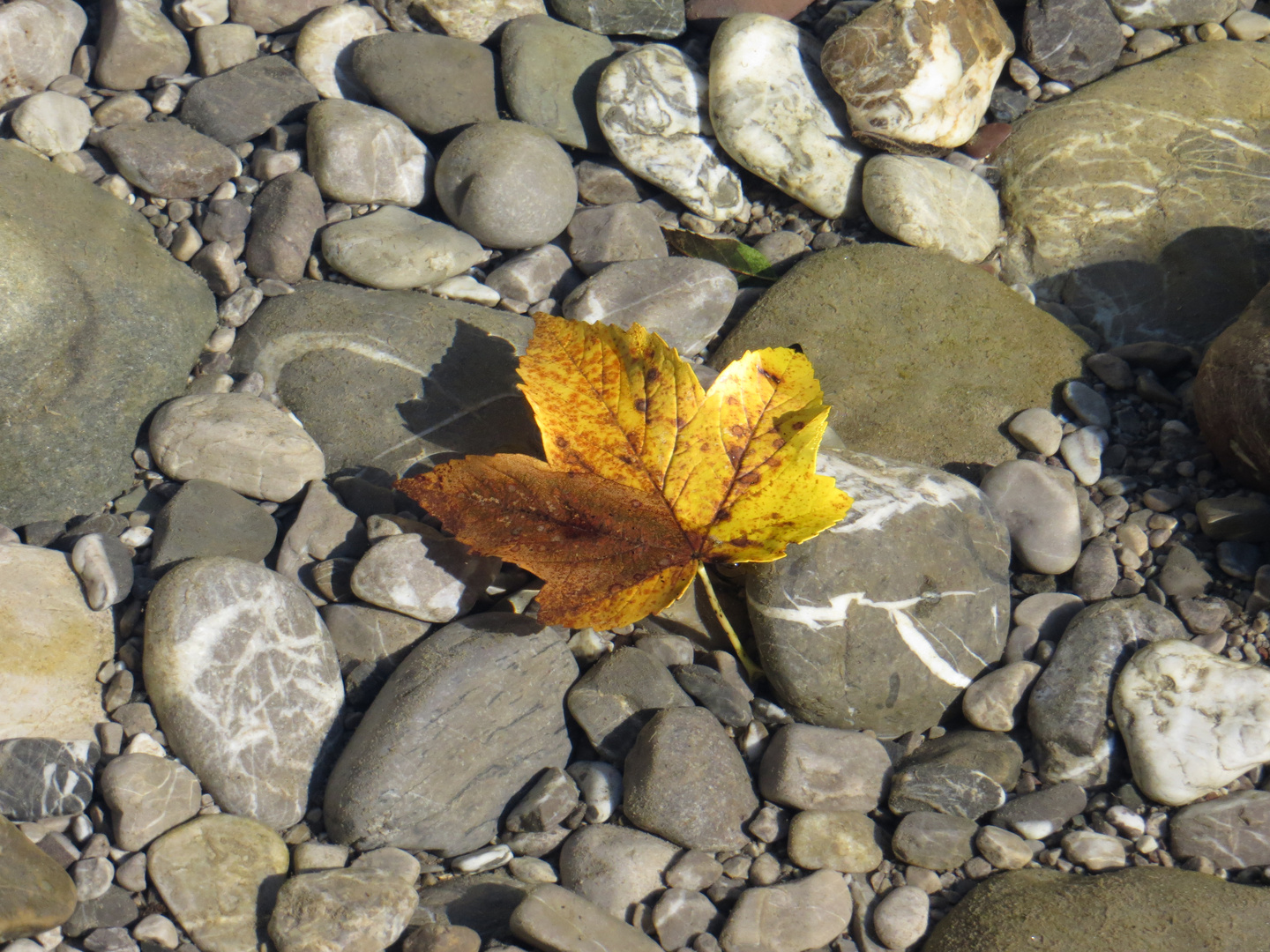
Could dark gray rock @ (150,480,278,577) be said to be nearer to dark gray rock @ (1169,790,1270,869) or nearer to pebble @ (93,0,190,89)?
pebble @ (93,0,190,89)

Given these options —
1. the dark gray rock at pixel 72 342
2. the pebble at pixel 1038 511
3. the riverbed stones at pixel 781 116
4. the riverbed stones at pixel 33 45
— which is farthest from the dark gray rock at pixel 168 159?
the pebble at pixel 1038 511

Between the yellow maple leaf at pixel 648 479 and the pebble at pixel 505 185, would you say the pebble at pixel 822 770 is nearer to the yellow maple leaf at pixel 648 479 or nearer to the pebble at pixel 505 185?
the yellow maple leaf at pixel 648 479

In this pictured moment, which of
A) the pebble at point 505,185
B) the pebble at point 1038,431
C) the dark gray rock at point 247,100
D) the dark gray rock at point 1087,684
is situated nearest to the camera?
the dark gray rock at point 1087,684

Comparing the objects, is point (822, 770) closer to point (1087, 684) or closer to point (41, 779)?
point (1087, 684)

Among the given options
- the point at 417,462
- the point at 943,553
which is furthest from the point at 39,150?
the point at 943,553

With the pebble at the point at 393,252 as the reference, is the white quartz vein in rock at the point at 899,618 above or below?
below

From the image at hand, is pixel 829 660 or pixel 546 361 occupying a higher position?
pixel 546 361

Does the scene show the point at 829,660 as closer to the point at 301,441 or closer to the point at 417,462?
the point at 417,462
